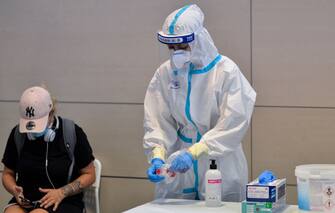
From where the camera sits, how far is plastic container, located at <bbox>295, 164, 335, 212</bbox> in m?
2.33

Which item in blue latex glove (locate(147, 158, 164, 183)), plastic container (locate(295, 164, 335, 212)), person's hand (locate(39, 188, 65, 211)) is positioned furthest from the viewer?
person's hand (locate(39, 188, 65, 211))

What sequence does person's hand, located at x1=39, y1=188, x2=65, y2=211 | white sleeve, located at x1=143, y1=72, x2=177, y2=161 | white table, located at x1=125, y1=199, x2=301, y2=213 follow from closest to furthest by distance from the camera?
white table, located at x1=125, y1=199, x2=301, y2=213 < white sleeve, located at x1=143, y1=72, x2=177, y2=161 < person's hand, located at x1=39, y1=188, x2=65, y2=211

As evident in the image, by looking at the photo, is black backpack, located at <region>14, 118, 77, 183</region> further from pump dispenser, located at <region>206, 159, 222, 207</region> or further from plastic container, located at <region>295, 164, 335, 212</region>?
plastic container, located at <region>295, 164, 335, 212</region>

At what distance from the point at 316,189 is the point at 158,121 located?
2.75 feet

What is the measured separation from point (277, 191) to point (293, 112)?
1.21m

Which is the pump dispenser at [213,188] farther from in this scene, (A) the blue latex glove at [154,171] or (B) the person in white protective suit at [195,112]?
(A) the blue latex glove at [154,171]

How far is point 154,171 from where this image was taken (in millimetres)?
2648

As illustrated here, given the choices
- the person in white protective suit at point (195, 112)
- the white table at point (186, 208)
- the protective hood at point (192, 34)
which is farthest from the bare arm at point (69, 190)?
the protective hood at point (192, 34)

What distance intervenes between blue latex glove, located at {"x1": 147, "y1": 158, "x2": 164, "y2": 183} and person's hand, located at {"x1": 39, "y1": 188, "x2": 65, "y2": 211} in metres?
0.77

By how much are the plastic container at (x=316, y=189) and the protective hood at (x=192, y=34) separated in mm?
682

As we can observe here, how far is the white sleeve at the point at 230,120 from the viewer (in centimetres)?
265

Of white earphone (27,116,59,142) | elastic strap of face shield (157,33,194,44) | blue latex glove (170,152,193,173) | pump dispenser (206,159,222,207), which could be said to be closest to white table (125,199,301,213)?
pump dispenser (206,159,222,207)

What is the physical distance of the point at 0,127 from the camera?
4199 millimetres

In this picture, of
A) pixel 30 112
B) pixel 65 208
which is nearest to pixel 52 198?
pixel 65 208
